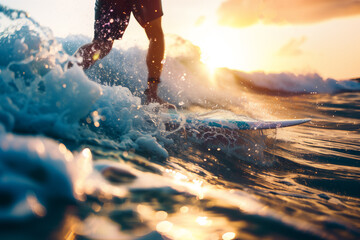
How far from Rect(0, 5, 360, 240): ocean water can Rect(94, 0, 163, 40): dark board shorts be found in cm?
88

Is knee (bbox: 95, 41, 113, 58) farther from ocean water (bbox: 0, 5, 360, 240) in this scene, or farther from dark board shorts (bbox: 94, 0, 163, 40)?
ocean water (bbox: 0, 5, 360, 240)

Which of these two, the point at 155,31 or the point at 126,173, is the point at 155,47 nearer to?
the point at 155,31

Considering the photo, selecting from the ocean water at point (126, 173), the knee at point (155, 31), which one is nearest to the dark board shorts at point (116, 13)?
the knee at point (155, 31)

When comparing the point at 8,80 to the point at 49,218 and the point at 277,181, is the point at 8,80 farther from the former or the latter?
the point at 277,181

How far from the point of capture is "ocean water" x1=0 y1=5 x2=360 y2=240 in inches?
25.0

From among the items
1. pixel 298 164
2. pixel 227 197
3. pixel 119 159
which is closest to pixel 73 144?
pixel 119 159

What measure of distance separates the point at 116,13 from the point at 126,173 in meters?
1.83

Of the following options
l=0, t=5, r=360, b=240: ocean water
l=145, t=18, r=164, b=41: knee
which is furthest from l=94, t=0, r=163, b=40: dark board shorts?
l=0, t=5, r=360, b=240: ocean water

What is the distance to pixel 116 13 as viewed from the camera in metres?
2.28

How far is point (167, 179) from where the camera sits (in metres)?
0.98

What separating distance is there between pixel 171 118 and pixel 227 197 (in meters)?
1.14

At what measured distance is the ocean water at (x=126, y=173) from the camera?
0.63 m

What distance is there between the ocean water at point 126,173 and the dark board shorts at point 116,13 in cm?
88

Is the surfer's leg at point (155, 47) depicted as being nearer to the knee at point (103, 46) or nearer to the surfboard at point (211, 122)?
the knee at point (103, 46)
